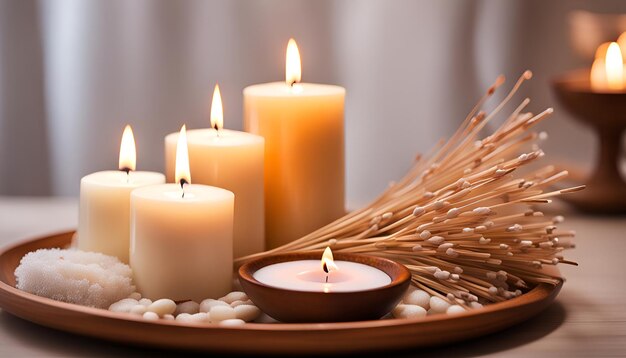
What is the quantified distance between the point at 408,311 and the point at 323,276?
72 mm

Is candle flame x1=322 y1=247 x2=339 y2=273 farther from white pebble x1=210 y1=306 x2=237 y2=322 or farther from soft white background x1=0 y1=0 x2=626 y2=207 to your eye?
soft white background x1=0 y1=0 x2=626 y2=207

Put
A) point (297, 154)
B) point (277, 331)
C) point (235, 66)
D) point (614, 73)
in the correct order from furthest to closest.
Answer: point (235, 66) < point (614, 73) < point (297, 154) < point (277, 331)

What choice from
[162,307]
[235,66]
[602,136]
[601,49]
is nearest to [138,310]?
[162,307]

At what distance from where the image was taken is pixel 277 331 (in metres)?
0.63

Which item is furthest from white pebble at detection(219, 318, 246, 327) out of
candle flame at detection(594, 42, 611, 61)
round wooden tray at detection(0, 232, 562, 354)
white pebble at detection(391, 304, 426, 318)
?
candle flame at detection(594, 42, 611, 61)

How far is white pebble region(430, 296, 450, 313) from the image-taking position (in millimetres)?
728

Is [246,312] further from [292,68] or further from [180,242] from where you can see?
[292,68]

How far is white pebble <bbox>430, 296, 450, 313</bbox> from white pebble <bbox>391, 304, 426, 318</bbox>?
0.05 feet

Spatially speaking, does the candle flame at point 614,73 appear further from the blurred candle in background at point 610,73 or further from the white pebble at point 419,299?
the white pebble at point 419,299

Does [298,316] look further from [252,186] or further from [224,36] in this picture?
[224,36]

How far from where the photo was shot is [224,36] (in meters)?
1.68

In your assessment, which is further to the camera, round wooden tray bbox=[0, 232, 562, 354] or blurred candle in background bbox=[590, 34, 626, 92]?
blurred candle in background bbox=[590, 34, 626, 92]

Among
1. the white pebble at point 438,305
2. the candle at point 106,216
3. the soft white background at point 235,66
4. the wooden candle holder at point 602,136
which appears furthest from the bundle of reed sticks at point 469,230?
the soft white background at point 235,66

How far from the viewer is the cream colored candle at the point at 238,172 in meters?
0.83
